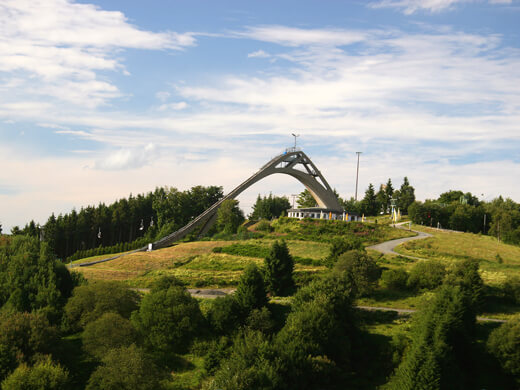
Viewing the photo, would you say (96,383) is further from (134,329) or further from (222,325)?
(222,325)

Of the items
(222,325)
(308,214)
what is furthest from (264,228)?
(222,325)

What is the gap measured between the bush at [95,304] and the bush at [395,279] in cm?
2109

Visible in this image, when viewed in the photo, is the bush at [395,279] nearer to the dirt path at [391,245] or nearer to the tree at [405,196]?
the dirt path at [391,245]

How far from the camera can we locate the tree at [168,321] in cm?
3111

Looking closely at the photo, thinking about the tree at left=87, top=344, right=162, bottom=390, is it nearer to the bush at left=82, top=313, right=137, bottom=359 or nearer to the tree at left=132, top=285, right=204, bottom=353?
the bush at left=82, top=313, right=137, bottom=359

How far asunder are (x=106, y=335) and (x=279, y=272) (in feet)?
52.0

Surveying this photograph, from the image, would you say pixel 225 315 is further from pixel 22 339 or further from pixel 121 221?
pixel 121 221

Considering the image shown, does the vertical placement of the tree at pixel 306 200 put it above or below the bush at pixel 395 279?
above

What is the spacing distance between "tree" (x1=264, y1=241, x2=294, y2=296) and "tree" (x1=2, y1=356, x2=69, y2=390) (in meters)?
19.1

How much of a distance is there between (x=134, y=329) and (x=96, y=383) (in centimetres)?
622

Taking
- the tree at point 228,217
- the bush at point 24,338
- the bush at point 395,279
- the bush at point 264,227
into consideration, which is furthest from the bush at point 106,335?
the tree at point 228,217

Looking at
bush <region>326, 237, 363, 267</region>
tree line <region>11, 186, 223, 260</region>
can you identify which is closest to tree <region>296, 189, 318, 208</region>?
tree line <region>11, 186, 223, 260</region>

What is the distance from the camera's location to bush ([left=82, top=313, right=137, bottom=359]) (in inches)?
1135

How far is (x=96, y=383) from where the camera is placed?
24.8 meters
